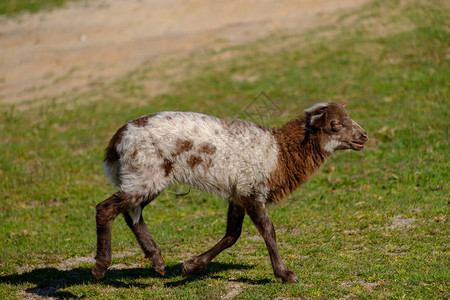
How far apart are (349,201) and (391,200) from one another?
0.74 meters

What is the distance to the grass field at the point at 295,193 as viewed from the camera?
725 centimetres

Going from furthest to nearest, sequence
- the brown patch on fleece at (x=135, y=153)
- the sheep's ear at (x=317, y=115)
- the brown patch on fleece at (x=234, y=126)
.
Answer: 1. the sheep's ear at (x=317, y=115)
2. the brown patch on fleece at (x=234, y=126)
3. the brown patch on fleece at (x=135, y=153)

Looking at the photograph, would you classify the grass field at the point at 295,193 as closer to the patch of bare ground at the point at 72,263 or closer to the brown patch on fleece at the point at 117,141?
the patch of bare ground at the point at 72,263

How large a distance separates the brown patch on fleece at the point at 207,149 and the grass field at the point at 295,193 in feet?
5.38

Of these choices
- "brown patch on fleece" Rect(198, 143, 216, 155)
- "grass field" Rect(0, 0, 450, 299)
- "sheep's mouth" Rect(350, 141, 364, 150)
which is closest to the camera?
"brown patch on fleece" Rect(198, 143, 216, 155)

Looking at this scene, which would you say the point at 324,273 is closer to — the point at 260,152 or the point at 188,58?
the point at 260,152

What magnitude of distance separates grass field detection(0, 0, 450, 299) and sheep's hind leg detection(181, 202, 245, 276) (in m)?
0.23

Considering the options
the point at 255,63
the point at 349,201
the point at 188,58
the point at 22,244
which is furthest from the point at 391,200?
the point at 188,58

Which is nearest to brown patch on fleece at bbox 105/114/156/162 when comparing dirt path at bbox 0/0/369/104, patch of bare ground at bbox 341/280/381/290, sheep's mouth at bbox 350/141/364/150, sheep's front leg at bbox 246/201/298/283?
sheep's front leg at bbox 246/201/298/283

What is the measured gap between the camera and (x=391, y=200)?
1001 centimetres

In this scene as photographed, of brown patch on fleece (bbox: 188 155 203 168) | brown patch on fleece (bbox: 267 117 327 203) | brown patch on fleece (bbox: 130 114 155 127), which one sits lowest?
brown patch on fleece (bbox: 267 117 327 203)

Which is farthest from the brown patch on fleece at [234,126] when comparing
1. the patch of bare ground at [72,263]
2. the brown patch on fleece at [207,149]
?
the patch of bare ground at [72,263]

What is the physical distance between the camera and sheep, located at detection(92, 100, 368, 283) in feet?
23.2

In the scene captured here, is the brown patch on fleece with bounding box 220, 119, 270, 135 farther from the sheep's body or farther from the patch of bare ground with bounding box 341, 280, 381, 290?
the patch of bare ground with bounding box 341, 280, 381, 290
